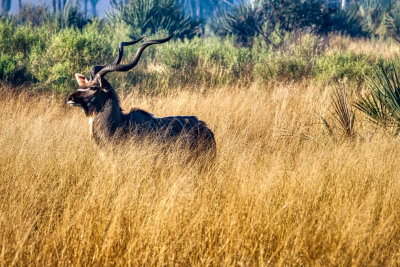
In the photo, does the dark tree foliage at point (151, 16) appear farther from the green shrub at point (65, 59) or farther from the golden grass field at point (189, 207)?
the golden grass field at point (189, 207)

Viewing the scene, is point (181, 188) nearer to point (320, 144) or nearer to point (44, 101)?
point (320, 144)

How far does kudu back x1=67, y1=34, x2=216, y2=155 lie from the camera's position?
5133 mm

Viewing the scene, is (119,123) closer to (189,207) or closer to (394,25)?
(189,207)

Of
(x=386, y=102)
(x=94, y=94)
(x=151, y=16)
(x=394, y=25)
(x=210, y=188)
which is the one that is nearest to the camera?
(x=210, y=188)

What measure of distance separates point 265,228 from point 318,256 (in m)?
0.41

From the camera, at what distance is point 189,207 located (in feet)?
10.9

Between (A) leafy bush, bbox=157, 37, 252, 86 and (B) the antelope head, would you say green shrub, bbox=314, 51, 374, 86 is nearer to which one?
(A) leafy bush, bbox=157, 37, 252, 86

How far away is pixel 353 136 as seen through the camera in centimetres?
587

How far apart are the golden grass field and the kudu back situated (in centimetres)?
25

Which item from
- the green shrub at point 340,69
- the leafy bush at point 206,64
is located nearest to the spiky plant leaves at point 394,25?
the green shrub at point 340,69

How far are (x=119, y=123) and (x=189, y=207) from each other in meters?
2.28

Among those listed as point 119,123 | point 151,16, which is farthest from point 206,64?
point 119,123

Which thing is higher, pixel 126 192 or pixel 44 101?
pixel 126 192

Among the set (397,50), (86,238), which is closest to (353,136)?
(86,238)
